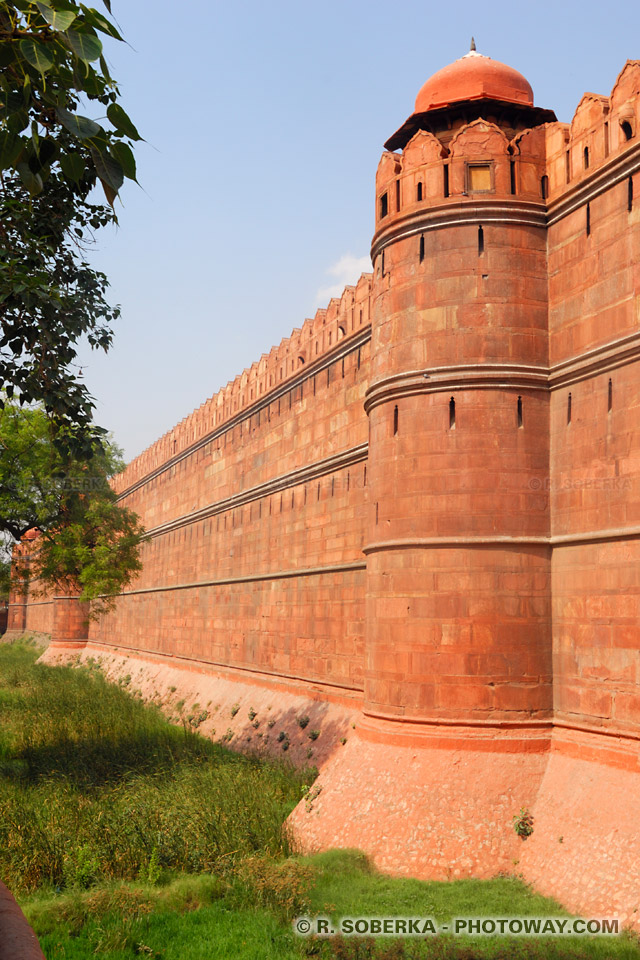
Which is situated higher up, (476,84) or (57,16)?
(476,84)

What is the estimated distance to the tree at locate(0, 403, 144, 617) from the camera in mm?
17312

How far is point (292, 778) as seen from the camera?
12.5 m

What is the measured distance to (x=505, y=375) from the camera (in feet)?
33.2

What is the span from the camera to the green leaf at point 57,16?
2.44 metres

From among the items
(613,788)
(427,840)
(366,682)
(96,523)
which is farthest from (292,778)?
(96,523)

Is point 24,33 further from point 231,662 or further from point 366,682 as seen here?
point 231,662

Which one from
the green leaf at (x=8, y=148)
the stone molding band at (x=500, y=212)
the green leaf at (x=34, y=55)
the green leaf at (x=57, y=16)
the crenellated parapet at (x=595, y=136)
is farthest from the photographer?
the stone molding band at (x=500, y=212)

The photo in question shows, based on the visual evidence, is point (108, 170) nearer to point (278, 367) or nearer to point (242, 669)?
point (278, 367)

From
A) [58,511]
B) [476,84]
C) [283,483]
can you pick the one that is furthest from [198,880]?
[58,511]

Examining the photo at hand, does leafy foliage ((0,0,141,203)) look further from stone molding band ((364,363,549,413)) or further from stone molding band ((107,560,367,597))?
stone molding band ((107,560,367,597))

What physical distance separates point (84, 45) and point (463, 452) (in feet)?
26.2

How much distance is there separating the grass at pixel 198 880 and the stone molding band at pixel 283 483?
16.2 ft

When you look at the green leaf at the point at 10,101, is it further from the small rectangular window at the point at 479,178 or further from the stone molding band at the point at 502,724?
the small rectangular window at the point at 479,178

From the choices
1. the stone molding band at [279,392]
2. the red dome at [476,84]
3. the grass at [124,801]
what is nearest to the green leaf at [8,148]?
the grass at [124,801]
